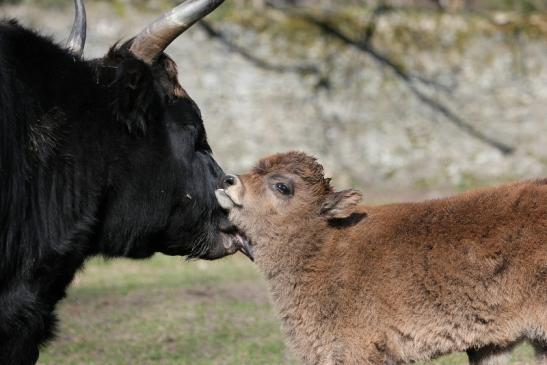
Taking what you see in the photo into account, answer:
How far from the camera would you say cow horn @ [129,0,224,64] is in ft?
18.7

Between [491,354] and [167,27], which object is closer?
[167,27]

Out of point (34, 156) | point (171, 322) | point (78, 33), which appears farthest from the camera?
point (171, 322)

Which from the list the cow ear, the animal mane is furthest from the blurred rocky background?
the animal mane

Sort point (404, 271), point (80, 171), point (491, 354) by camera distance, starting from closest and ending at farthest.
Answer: point (80, 171), point (404, 271), point (491, 354)

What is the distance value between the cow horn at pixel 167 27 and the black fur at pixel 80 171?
9cm

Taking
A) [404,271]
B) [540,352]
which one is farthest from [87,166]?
[540,352]

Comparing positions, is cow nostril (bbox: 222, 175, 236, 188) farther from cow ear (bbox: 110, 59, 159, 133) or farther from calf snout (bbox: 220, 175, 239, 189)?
cow ear (bbox: 110, 59, 159, 133)

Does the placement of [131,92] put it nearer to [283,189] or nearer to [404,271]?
[283,189]

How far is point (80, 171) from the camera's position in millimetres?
5383

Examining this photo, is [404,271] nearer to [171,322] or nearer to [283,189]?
[283,189]

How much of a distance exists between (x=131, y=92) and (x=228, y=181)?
1096 millimetres

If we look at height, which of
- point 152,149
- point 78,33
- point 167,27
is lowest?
point 152,149

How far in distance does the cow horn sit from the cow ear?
6.4 inches

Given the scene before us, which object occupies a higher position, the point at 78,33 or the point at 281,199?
the point at 78,33
